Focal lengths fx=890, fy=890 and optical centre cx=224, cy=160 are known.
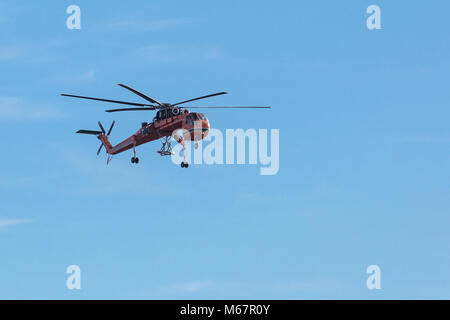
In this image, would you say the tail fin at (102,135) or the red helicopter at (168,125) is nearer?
the red helicopter at (168,125)

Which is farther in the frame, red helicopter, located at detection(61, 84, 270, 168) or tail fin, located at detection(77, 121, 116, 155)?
tail fin, located at detection(77, 121, 116, 155)

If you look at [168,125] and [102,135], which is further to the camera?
[102,135]
